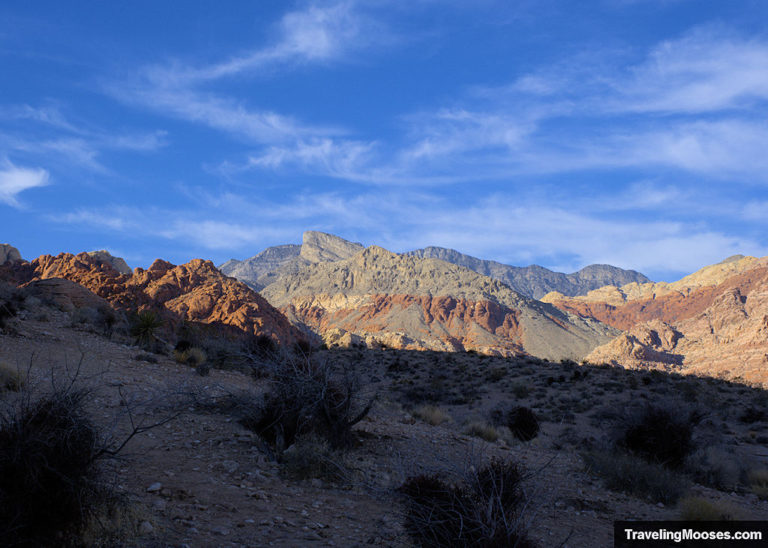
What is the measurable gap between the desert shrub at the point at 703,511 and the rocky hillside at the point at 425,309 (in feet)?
257

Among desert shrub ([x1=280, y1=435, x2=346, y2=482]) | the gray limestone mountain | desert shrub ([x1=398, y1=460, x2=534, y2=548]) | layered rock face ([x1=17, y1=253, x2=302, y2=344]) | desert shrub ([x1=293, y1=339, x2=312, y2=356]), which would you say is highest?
the gray limestone mountain

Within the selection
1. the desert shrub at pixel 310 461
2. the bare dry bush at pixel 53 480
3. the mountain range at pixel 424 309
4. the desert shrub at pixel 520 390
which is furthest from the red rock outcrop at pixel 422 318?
the bare dry bush at pixel 53 480

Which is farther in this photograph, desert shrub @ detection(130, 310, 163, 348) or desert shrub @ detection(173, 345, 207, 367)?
desert shrub @ detection(130, 310, 163, 348)

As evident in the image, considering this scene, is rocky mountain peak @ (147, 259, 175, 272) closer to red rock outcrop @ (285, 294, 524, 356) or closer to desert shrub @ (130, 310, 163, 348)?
red rock outcrop @ (285, 294, 524, 356)

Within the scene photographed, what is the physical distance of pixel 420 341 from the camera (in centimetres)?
10206

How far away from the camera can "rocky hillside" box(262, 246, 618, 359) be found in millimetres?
117062

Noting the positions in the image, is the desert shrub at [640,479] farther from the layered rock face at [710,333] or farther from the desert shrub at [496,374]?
the layered rock face at [710,333]

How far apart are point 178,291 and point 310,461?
61020mm

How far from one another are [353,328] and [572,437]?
11566 centimetres

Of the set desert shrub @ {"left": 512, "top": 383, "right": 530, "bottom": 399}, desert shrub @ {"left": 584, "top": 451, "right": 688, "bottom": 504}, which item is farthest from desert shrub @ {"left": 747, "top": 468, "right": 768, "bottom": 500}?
desert shrub @ {"left": 512, "top": 383, "right": 530, "bottom": 399}

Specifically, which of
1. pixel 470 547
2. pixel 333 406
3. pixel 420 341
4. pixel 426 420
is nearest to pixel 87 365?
pixel 333 406

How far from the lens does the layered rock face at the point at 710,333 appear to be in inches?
2844

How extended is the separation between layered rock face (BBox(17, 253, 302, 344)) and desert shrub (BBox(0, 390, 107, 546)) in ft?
158

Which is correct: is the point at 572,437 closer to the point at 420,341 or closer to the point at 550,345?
the point at 420,341
